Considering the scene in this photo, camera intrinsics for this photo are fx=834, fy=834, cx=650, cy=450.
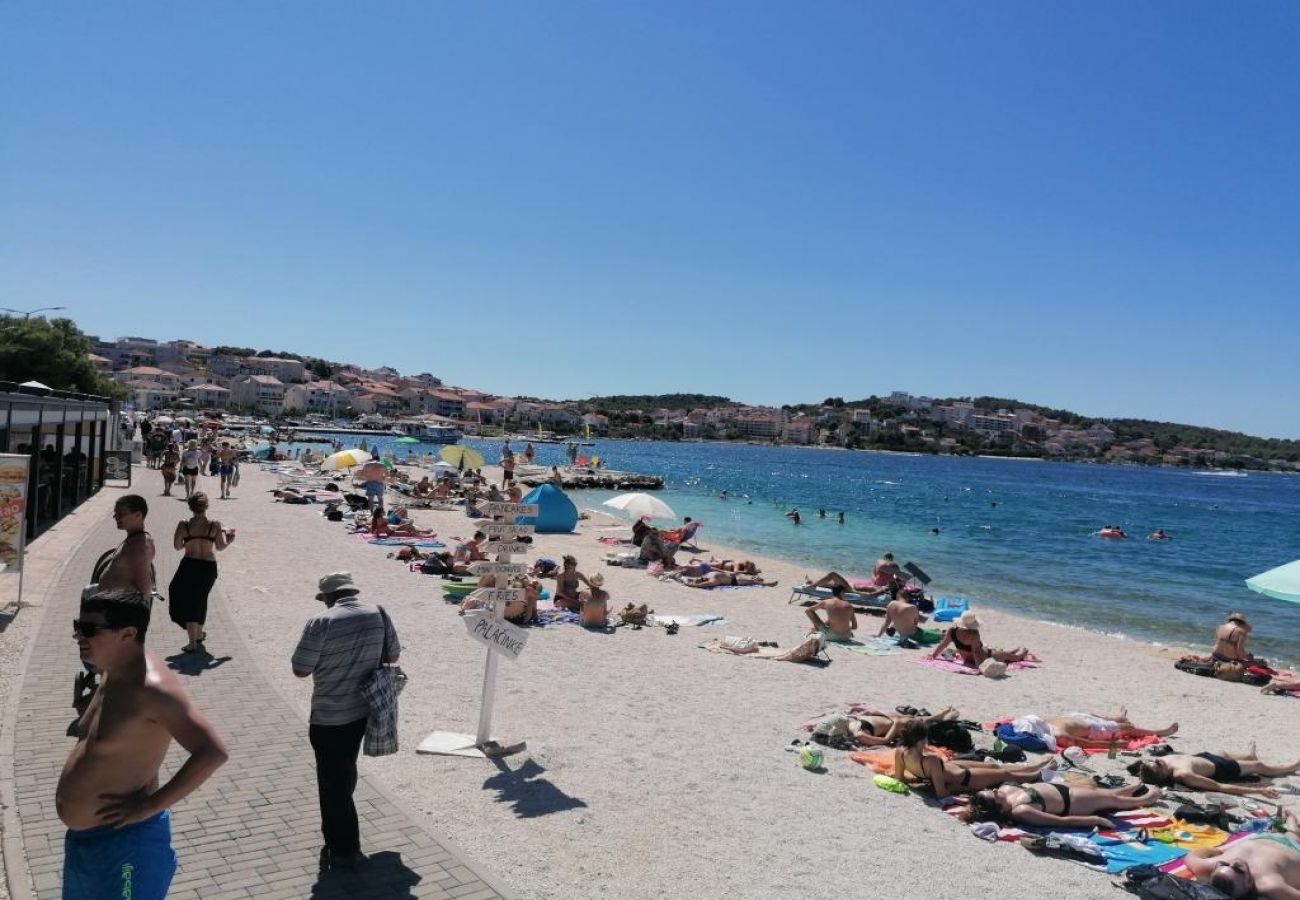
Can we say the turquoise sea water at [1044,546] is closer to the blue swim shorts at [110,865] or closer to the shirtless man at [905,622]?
the shirtless man at [905,622]

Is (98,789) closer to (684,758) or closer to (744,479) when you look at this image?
(684,758)

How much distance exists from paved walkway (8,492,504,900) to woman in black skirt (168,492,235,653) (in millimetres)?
1016

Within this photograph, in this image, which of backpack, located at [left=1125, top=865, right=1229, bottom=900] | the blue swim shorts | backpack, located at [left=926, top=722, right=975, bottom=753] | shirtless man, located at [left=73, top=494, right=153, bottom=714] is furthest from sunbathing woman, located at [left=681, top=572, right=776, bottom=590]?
the blue swim shorts

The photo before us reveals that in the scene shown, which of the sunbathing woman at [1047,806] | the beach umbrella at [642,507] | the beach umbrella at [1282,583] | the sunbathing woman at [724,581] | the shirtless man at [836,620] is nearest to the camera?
the sunbathing woman at [1047,806]

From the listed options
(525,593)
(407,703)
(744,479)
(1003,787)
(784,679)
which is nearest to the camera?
(1003,787)

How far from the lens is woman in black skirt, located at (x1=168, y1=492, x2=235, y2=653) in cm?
832

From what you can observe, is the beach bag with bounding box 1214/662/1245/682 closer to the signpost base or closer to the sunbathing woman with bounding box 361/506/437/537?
the signpost base

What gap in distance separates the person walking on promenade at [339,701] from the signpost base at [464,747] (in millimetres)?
1806

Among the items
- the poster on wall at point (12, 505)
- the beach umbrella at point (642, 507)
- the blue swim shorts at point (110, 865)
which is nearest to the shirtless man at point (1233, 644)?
the beach umbrella at point (642, 507)

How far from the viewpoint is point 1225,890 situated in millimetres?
4906

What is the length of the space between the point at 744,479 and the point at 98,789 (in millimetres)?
74891

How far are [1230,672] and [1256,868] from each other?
8.88 meters

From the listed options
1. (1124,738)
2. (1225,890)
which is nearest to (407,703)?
(1225,890)

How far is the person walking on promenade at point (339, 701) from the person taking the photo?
4.53 metres
